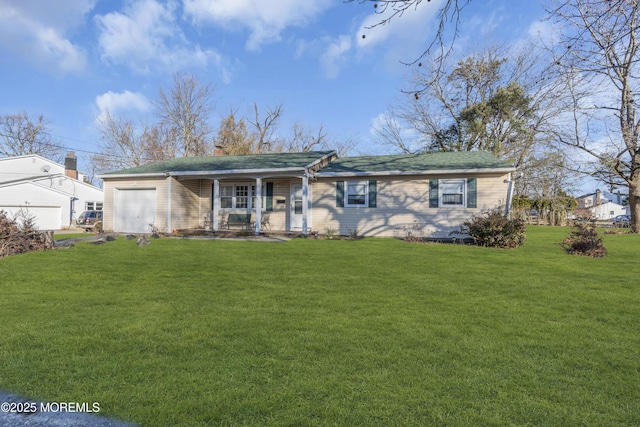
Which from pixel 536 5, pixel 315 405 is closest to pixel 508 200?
pixel 536 5

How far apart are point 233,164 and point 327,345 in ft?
44.0

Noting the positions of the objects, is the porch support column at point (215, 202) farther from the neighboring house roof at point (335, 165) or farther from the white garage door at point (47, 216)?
the white garage door at point (47, 216)

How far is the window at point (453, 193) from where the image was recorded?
1317 cm

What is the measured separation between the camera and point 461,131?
2594 cm

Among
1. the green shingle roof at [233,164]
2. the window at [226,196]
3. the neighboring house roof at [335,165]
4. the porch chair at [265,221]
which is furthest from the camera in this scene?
the window at [226,196]

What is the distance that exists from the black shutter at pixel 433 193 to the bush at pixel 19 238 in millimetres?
12512

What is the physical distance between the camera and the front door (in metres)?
15.2

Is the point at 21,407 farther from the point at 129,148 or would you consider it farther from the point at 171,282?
the point at 129,148

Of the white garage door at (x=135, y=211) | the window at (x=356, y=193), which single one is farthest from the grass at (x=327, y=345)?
the white garage door at (x=135, y=211)

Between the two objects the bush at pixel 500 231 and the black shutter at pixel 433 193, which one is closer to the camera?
→ the bush at pixel 500 231

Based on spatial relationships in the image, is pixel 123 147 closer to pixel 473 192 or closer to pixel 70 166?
pixel 70 166

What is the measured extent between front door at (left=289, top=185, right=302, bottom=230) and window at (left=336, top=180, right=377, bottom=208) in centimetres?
170

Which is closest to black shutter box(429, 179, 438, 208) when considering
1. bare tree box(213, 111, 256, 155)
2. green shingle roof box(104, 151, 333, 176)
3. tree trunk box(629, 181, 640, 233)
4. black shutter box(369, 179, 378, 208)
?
black shutter box(369, 179, 378, 208)

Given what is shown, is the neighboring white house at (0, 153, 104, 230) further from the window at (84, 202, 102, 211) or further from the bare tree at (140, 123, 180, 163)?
the bare tree at (140, 123, 180, 163)
